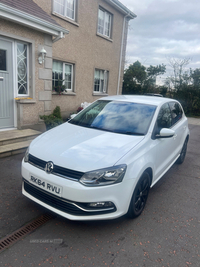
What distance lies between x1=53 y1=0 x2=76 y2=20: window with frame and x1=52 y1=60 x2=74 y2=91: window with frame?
205cm

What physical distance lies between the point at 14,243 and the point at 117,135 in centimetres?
194

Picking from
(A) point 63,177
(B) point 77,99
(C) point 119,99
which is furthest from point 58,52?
(A) point 63,177

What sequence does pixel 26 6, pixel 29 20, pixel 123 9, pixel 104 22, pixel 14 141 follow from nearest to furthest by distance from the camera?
pixel 14 141 → pixel 29 20 → pixel 26 6 → pixel 104 22 → pixel 123 9

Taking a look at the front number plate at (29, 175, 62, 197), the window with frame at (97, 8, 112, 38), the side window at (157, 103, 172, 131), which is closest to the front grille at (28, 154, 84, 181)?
the front number plate at (29, 175, 62, 197)

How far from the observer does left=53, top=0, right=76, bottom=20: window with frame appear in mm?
8755

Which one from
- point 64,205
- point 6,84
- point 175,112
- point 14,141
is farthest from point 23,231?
point 6,84

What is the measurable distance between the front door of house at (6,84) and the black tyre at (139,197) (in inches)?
191

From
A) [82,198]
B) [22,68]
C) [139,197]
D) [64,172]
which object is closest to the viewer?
[82,198]

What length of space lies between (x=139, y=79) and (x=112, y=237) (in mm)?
27584

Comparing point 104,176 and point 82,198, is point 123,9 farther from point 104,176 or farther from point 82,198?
point 82,198

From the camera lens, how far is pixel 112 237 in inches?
A: 104

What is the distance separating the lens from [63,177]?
251cm

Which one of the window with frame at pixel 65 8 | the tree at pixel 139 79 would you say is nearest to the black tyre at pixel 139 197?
the window with frame at pixel 65 8

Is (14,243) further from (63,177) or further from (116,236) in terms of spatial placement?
(116,236)
